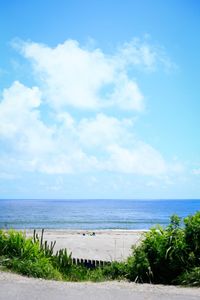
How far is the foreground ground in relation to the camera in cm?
671

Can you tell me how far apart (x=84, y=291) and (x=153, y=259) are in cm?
225

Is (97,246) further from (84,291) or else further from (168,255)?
(84,291)

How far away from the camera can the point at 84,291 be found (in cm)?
711

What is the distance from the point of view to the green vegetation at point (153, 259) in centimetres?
838

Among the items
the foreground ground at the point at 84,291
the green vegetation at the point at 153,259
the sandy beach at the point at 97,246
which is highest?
the green vegetation at the point at 153,259

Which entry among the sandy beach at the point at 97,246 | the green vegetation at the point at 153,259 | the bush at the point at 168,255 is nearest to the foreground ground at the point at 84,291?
the green vegetation at the point at 153,259

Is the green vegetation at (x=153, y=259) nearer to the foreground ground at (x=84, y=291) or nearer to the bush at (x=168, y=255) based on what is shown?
the bush at (x=168, y=255)

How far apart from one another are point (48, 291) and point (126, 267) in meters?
2.69

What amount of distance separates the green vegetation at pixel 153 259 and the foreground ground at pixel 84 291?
0.68 metres

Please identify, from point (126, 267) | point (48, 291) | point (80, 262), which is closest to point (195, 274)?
point (126, 267)

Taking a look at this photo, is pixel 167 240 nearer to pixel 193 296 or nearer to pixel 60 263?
pixel 193 296

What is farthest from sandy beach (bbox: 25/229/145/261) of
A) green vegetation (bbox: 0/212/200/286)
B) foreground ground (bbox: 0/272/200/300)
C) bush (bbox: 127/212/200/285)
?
foreground ground (bbox: 0/272/200/300)

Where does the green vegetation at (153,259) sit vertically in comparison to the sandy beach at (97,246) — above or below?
above

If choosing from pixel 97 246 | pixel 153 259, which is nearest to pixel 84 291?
pixel 153 259
